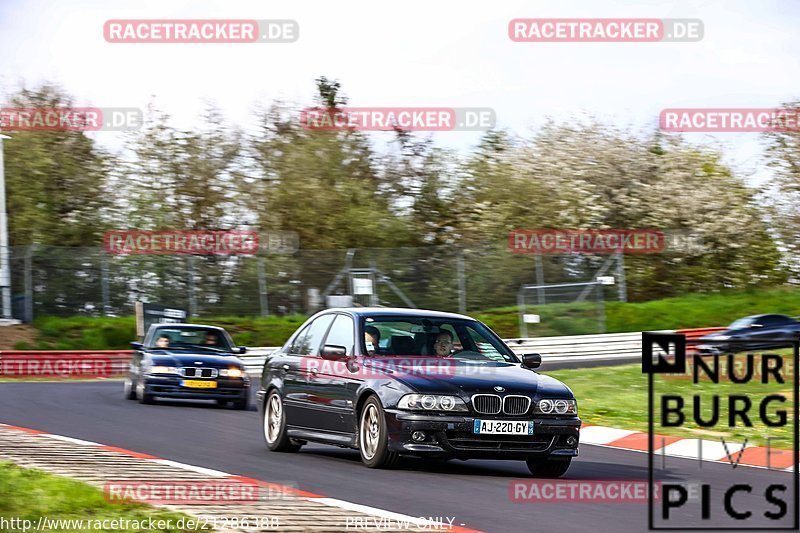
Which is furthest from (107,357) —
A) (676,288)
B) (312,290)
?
(676,288)

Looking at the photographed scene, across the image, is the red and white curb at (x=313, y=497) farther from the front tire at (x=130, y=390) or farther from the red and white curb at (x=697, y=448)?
the front tire at (x=130, y=390)

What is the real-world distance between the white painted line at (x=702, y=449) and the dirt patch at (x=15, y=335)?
2274 centimetres

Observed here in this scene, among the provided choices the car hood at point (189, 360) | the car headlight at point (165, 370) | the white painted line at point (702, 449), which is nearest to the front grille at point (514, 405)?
the white painted line at point (702, 449)

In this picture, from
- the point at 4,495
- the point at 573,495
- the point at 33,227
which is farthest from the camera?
the point at 33,227

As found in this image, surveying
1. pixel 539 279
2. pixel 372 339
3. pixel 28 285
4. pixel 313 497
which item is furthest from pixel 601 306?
pixel 313 497

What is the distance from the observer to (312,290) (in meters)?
35.3

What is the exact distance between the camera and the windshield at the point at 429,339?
38.3 feet

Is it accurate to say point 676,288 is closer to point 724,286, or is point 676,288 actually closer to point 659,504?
point 724,286

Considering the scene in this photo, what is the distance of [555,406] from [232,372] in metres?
9.80

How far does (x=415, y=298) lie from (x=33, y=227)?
48.9 ft

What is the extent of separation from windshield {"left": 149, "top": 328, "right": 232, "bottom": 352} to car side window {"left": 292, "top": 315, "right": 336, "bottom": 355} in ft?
26.1

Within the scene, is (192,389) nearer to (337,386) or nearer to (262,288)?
(337,386)

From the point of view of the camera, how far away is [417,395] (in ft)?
34.9

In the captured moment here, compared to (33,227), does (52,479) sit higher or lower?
lower
